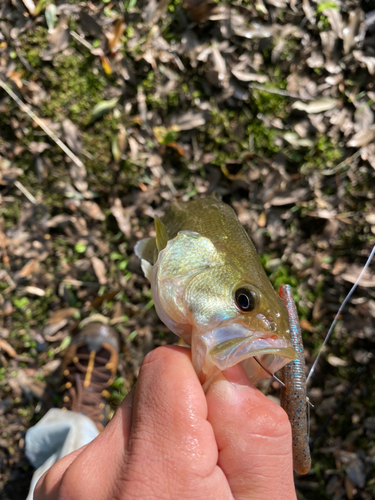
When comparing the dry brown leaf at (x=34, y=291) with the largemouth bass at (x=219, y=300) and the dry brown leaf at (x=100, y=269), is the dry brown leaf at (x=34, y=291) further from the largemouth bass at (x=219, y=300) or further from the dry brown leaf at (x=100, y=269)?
the largemouth bass at (x=219, y=300)

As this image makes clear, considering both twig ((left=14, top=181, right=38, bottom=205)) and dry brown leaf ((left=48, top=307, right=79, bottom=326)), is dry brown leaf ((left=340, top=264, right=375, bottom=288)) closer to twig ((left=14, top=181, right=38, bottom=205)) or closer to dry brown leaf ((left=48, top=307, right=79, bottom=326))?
dry brown leaf ((left=48, top=307, right=79, bottom=326))

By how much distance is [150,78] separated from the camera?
298 centimetres

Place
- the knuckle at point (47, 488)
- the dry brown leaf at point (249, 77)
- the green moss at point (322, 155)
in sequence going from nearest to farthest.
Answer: the knuckle at point (47, 488)
the dry brown leaf at point (249, 77)
the green moss at point (322, 155)

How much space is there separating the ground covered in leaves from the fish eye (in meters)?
1.80

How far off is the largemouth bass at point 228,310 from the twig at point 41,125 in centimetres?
173

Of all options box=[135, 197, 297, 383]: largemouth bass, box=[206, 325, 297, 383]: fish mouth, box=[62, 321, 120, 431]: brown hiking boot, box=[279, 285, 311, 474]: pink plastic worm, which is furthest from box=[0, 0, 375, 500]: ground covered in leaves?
box=[206, 325, 297, 383]: fish mouth

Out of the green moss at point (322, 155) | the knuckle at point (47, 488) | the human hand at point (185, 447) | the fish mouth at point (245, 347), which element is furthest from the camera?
the green moss at point (322, 155)

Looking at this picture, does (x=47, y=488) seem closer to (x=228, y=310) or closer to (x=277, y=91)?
(x=228, y=310)

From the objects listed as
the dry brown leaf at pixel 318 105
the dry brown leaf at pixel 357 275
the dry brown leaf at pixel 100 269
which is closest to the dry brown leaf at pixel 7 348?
the dry brown leaf at pixel 100 269

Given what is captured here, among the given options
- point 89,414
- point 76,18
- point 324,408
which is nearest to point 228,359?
point 89,414

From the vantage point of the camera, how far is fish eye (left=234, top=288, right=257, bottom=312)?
4.25 ft

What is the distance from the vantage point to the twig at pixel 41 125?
2904 millimetres

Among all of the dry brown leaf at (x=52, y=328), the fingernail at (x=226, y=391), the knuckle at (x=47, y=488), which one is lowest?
the dry brown leaf at (x=52, y=328)

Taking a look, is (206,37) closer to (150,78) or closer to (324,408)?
(150,78)
